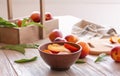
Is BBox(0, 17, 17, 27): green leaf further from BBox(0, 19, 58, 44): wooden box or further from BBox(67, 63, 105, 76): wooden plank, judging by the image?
BBox(67, 63, 105, 76): wooden plank

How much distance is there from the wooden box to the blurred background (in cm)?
130

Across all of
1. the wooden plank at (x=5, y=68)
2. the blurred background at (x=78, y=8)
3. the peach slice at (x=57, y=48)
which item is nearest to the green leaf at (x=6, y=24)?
the wooden plank at (x=5, y=68)

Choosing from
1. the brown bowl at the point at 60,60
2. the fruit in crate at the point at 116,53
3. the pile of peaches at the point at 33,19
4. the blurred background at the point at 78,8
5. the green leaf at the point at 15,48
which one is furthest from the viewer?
the blurred background at the point at 78,8

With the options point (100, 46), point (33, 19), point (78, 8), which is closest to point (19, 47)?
point (33, 19)

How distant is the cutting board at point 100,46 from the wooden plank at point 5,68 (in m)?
0.34

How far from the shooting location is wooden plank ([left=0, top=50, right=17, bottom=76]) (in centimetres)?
84

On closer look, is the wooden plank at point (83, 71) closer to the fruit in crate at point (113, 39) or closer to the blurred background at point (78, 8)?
the fruit in crate at point (113, 39)

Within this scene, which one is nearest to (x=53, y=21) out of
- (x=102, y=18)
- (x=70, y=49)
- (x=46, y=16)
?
(x=46, y=16)

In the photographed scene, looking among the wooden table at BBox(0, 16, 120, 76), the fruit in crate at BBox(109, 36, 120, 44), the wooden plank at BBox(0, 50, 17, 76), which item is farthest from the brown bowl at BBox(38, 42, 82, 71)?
the fruit in crate at BBox(109, 36, 120, 44)

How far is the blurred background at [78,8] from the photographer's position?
8.48 ft

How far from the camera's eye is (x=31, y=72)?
0.85 meters

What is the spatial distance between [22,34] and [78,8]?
176cm

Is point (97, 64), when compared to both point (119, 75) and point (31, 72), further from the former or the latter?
point (31, 72)

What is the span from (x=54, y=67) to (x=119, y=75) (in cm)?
22
